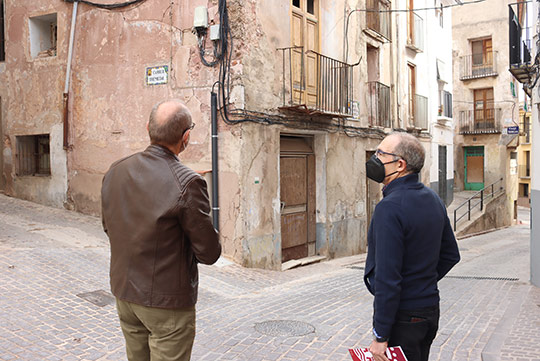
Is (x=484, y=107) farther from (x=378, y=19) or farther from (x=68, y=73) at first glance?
(x=68, y=73)

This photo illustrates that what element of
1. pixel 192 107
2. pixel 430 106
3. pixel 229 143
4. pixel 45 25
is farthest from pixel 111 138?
pixel 430 106

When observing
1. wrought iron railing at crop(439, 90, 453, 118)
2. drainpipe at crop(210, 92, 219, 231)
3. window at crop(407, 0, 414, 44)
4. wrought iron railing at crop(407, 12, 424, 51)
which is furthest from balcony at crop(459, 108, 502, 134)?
drainpipe at crop(210, 92, 219, 231)

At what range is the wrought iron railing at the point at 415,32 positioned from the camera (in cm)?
1763

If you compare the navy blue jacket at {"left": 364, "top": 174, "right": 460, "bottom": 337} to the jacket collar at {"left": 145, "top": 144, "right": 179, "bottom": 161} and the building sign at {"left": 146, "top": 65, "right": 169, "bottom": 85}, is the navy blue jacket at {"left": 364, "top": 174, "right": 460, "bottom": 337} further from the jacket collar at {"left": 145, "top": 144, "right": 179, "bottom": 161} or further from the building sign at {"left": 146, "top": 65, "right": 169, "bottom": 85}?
the building sign at {"left": 146, "top": 65, "right": 169, "bottom": 85}

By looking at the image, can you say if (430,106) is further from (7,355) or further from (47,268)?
(7,355)

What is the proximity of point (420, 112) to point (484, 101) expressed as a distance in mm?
12541

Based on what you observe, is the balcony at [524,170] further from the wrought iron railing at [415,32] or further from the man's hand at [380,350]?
the man's hand at [380,350]

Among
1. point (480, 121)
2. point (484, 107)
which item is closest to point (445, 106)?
point (480, 121)

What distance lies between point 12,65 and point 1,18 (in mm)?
1586

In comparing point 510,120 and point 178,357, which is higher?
point 510,120

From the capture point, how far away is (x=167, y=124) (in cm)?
264

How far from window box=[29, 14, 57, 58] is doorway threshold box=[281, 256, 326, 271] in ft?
24.4

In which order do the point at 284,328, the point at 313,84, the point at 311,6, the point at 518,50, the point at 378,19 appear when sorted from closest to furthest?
the point at 284,328
the point at 518,50
the point at 313,84
the point at 311,6
the point at 378,19

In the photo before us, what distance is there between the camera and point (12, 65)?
12.5 meters
